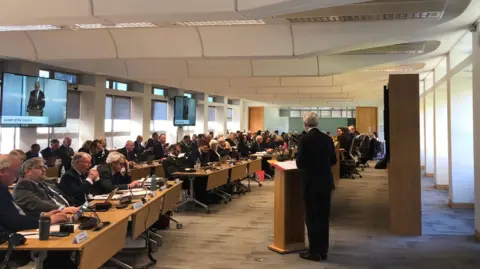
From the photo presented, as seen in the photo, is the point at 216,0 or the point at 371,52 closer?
the point at 216,0

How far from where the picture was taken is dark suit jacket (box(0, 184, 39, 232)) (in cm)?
313

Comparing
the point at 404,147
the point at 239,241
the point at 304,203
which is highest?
the point at 404,147

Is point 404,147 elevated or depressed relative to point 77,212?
elevated

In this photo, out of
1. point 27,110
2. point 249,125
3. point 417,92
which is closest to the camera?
point 417,92

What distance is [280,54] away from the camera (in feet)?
22.3

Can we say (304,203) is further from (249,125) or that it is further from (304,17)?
(249,125)

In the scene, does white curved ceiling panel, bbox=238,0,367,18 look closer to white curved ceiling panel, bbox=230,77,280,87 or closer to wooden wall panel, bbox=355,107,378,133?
white curved ceiling panel, bbox=230,77,280,87

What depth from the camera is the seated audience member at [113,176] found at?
17.6 ft

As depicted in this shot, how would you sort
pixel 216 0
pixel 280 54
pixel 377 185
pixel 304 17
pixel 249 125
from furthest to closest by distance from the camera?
pixel 249 125 < pixel 377 185 < pixel 280 54 < pixel 304 17 < pixel 216 0

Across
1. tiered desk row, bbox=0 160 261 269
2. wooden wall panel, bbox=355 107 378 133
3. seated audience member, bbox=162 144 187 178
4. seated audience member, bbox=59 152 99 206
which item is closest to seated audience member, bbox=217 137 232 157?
seated audience member, bbox=162 144 187 178

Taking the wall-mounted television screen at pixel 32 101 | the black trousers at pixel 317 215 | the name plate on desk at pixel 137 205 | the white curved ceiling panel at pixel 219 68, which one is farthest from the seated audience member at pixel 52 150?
Result: the black trousers at pixel 317 215

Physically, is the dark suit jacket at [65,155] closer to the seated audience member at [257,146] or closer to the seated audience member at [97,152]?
the seated audience member at [97,152]

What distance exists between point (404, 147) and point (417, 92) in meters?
0.85

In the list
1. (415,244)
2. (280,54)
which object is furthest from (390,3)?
(415,244)
